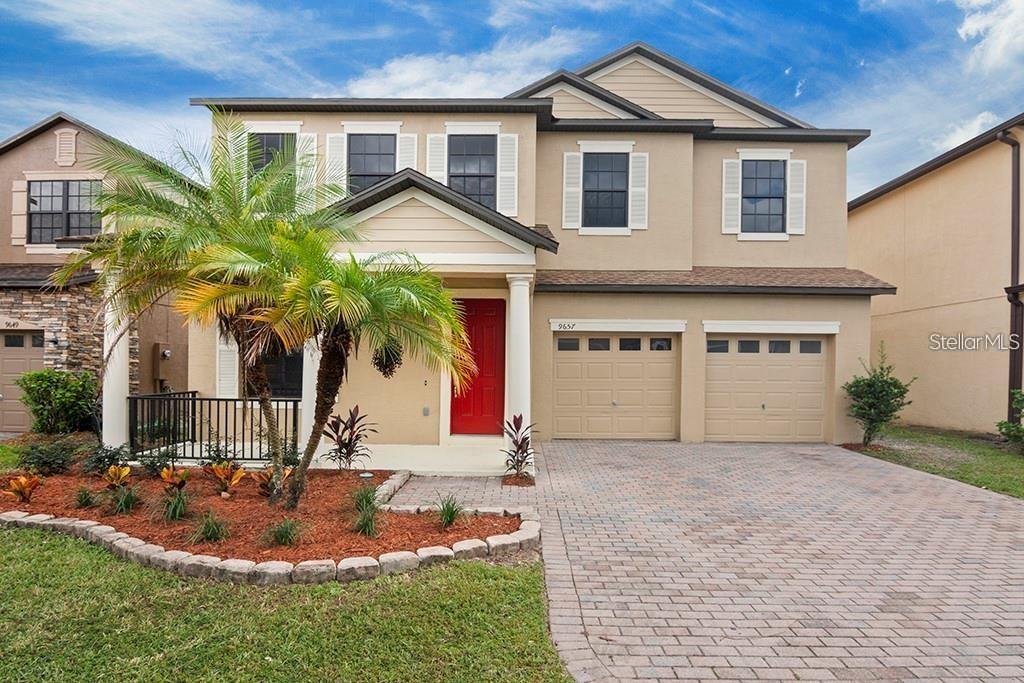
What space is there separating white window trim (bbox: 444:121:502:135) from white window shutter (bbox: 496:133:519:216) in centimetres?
29

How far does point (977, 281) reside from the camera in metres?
13.0

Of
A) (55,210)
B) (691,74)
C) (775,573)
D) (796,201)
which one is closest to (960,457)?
(796,201)

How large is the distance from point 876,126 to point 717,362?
282 inches

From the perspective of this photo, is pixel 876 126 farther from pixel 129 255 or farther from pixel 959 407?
pixel 129 255

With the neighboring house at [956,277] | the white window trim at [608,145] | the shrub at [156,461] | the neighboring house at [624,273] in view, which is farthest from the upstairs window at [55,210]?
the neighboring house at [956,277]

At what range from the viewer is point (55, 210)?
44.3 feet

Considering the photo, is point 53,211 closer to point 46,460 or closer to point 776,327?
point 46,460

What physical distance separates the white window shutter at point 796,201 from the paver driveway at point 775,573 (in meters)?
6.12

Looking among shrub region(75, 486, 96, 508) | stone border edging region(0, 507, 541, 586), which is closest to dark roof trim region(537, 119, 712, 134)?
stone border edging region(0, 507, 541, 586)

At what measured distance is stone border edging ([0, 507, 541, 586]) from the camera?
14.3 ft

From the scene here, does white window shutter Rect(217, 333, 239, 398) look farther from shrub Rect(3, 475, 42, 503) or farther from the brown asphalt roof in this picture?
the brown asphalt roof

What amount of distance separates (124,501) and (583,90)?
39.8 feet

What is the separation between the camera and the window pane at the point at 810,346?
11.9 metres

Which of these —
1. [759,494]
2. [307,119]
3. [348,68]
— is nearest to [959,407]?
[759,494]
